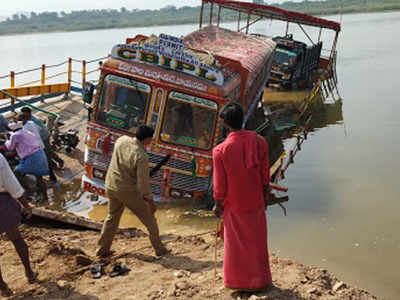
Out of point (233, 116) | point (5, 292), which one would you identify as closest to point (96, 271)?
point (5, 292)

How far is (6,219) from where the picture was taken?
4.62 metres

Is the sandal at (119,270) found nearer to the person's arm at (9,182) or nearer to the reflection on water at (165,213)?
the person's arm at (9,182)

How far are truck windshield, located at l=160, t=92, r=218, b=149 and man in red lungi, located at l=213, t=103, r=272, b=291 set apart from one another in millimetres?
3452

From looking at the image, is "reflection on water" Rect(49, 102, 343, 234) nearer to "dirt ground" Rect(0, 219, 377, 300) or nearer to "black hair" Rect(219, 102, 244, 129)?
"dirt ground" Rect(0, 219, 377, 300)

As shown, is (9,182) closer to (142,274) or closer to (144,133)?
(144,133)

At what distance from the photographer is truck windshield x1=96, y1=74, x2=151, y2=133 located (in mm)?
7844

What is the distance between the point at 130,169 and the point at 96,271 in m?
1.19

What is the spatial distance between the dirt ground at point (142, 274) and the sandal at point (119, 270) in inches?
2.7

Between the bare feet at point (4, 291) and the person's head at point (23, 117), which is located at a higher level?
the person's head at point (23, 117)

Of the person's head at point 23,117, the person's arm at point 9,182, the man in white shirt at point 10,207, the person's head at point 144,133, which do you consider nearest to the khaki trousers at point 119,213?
the person's head at point 144,133

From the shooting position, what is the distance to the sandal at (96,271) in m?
5.05

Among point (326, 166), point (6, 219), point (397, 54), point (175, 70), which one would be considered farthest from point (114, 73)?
point (397, 54)

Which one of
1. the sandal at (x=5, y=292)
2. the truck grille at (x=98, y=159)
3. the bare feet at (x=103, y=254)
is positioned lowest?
the bare feet at (x=103, y=254)

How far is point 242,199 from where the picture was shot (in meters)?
4.15
